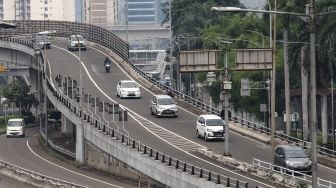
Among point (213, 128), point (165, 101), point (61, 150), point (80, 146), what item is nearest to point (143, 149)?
point (213, 128)

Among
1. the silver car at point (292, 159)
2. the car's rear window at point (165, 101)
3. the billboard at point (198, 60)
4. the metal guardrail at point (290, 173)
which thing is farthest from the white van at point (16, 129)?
the silver car at point (292, 159)

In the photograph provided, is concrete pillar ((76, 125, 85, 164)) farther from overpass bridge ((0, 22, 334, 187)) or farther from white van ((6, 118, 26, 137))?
white van ((6, 118, 26, 137))

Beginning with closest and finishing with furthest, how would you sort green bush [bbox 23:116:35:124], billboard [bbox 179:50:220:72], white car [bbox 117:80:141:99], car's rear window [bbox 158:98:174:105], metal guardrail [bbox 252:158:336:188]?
1. metal guardrail [bbox 252:158:336:188]
2. billboard [bbox 179:50:220:72]
3. car's rear window [bbox 158:98:174:105]
4. white car [bbox 117:80:141:99]
5. green bush [bbox 23:116:35:124]

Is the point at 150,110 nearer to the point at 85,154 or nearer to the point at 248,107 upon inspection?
the point at 85,154

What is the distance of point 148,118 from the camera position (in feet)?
275

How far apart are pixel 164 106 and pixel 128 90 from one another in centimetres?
1189

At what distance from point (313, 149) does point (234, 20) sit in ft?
305

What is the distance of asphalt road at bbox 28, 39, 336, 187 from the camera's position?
64188mm

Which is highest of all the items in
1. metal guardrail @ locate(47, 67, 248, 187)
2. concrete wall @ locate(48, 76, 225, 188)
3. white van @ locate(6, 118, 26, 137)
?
metal guardrail @ locate(47, 67, 248, 187)

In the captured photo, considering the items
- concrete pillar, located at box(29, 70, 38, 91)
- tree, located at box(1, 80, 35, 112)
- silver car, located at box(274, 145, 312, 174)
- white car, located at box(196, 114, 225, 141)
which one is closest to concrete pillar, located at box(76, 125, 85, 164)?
white car, located at box(196, 114, 225, 141)

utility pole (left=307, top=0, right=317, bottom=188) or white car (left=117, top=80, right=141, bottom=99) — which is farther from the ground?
utility pole (left=307, top=0, right=317, bottom=188)

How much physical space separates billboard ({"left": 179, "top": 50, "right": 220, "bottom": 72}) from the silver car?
898cm

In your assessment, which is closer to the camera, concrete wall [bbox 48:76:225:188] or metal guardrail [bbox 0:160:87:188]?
concrete wall [bbox 48:76:225:188]

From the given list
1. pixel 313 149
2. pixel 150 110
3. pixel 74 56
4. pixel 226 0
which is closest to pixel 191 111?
pixel 150 110
